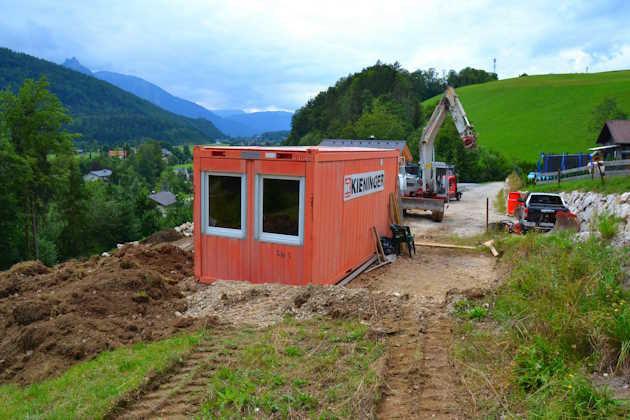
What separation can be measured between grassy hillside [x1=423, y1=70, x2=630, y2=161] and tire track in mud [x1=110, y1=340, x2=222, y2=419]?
54.6 meters

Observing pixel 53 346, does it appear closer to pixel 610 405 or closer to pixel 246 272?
pixel 246 272

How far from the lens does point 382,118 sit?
5897 cm

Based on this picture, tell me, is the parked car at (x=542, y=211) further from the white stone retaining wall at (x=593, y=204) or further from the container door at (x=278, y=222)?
the container door at (x=278, y=222)

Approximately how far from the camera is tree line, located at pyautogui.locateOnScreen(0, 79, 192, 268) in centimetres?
3319

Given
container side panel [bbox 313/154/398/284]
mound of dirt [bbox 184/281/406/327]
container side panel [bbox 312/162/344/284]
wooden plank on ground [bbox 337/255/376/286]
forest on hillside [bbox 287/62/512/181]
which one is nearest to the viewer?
mound of dirt [bbox 184/281/406/327]

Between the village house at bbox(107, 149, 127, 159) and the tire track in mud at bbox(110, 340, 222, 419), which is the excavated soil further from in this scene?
the village house at bbox(107, 149, 127, 159)

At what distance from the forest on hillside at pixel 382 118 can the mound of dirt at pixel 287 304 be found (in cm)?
4612

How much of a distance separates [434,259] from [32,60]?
595ft

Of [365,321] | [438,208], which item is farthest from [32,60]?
[365,321]

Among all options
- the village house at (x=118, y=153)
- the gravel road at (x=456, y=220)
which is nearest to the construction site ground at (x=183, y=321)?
the gravel road at (x=456, y=220)

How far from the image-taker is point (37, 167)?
115 ft

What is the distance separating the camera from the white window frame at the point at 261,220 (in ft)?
29.9

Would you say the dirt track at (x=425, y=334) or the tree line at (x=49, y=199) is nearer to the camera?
the dirt track at (x=425, y=334)

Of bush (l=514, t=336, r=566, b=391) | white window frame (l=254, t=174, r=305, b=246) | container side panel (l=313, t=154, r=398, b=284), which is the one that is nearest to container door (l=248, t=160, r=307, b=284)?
white window frame (l=254, t=174, r=305, b=246)
